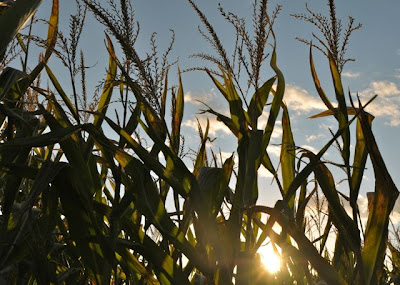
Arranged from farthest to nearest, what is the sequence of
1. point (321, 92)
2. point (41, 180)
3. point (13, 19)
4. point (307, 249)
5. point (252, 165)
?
point (321, 92) → point (252, 165) → point (307, 249) → point (41, 180) → point (13, 19)

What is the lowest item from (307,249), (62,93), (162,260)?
(162,260)

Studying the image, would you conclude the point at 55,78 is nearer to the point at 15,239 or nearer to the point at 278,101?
the point at 15,239

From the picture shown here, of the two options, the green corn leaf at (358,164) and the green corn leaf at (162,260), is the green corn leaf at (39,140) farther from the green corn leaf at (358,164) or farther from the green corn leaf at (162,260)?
the green corn leaf at (358,164)

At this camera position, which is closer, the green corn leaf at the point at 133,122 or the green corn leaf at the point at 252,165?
the green corn leaf at the point at 252,165

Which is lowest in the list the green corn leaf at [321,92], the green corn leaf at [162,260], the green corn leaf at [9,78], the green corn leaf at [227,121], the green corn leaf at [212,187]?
the green corn leaf at [162,260]

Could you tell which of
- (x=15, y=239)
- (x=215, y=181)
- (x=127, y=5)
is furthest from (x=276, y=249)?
(x=127, y=5)

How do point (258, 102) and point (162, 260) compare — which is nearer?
point (162, 260)

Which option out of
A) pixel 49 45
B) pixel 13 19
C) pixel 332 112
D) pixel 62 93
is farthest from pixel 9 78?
pixel 332 112

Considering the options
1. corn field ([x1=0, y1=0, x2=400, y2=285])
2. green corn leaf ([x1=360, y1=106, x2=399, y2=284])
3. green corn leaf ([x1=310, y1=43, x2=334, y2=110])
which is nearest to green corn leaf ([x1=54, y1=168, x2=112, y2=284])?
corn field ([x1=0, y1=0, x2=400, y2=285])

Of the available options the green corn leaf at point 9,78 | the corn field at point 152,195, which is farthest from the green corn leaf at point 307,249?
the green corn leaf at point 9,78

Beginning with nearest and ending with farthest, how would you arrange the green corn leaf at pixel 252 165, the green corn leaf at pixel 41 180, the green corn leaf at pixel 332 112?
1. the green corn leaf at pixel 41 180
2. the green corn leaf at pixel 252 165
3. the green corn leaf at pixel 332 112

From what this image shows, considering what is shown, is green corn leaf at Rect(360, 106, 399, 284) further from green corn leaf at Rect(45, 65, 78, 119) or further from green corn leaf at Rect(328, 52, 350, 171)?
green corn leaf at Rect(45, 65, 78, 119)

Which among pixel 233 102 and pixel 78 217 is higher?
pixel 233 102

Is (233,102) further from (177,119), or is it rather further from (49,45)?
(49,45)
